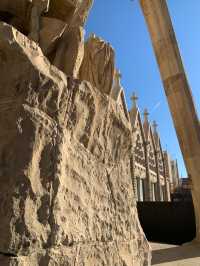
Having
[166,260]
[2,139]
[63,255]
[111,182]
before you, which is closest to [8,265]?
[63,255]

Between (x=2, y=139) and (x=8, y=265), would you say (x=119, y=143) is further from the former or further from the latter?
(x=8, y=265)

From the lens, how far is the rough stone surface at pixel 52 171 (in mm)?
1133

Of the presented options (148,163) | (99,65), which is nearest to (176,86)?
(99,65)

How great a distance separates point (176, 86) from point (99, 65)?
624 cm

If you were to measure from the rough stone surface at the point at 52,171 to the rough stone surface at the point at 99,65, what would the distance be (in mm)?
219

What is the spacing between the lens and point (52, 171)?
1275 mm

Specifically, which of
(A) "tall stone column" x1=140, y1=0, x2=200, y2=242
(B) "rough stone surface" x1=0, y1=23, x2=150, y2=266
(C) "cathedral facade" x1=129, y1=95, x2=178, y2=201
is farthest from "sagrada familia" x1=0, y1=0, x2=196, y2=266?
(C) "cathedral facade" x1=129, y1=95, x2=178, y2=201

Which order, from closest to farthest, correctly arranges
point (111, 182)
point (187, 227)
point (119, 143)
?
point (111, 182)
point (119, 143)
point (187, 227)

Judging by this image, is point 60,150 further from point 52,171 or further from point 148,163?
point 148,163

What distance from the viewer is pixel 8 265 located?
40.7 inches

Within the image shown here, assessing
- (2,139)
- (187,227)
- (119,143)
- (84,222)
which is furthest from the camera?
(187,227)

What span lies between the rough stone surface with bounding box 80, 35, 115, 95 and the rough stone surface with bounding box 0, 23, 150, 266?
8.6 inches

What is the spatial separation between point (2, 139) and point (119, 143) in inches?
34.7

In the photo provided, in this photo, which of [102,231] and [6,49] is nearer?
[6,49]
